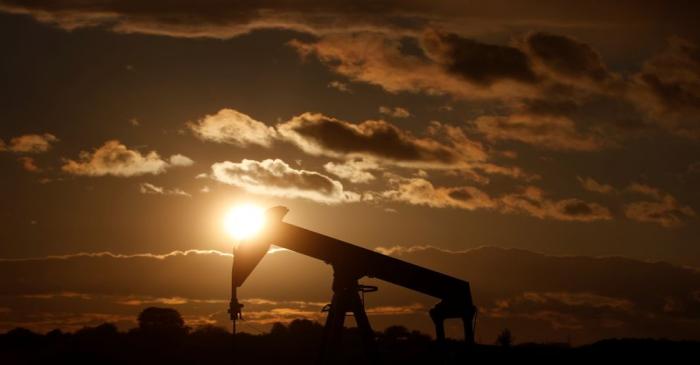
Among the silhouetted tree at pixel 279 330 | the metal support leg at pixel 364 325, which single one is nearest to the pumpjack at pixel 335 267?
→ the metal support leg at pixel 364 325

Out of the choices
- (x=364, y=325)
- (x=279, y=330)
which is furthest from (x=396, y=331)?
(x=364, y=325)

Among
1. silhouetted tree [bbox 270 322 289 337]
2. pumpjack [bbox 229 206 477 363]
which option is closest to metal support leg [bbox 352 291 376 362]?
pumpjack [bbox 229 206 477 363]

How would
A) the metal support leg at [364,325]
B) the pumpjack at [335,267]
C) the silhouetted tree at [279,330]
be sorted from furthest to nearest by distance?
the silhouetted tree at [279,330]
the metal support leg at [364,325]
the pumpjack at [335,267]

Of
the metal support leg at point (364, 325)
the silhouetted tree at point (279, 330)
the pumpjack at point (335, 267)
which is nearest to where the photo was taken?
the pumpjack at point (335, 267)

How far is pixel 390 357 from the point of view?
26531mm

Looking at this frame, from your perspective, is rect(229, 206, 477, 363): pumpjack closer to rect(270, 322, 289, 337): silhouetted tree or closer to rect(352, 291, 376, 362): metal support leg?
rect(352, 291, 376, 362): metal support leg

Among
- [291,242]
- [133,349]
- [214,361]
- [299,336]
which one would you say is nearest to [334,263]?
[291,242]

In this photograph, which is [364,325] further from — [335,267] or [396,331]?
[396,331]

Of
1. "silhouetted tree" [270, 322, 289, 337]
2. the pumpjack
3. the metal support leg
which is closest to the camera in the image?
the pumpjack

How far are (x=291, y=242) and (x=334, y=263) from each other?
0.92 metres

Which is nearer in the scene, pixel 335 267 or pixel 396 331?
pixel 335 267

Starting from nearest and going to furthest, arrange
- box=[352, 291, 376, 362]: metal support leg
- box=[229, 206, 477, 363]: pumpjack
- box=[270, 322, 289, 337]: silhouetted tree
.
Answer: box=[229, 206, 477, 363]: pumpjack, box=[352, 291, 376, 362]: metal support leg, box=[270, 322, 289, 337]: silhouetted tree

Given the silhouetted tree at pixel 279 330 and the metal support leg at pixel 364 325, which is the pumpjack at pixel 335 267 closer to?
the metal support leg at pixel 364 325

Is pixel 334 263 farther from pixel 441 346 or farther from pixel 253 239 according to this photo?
pixel 441 346
